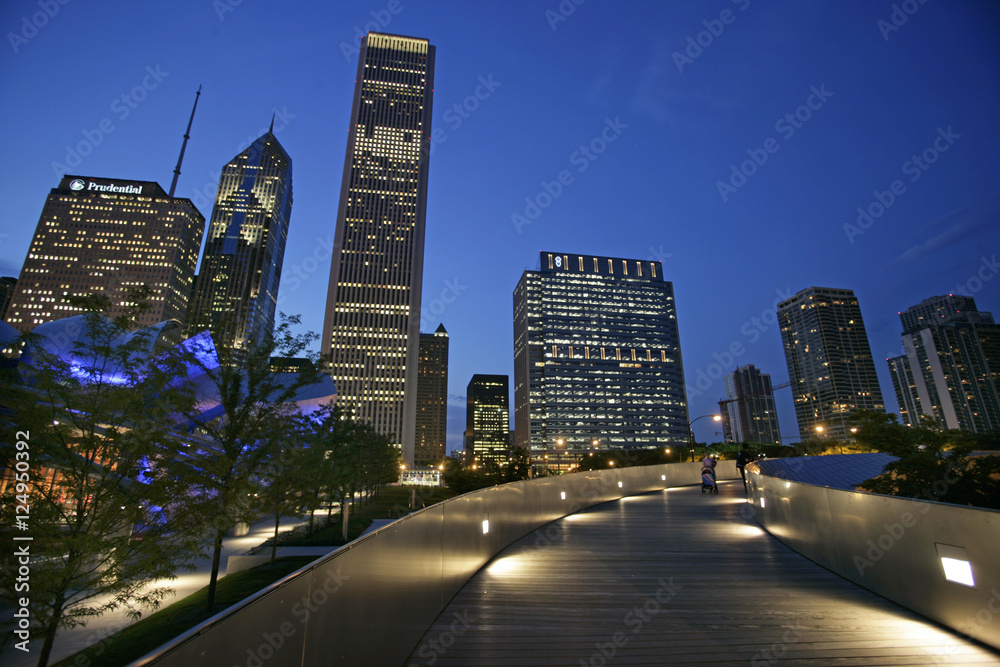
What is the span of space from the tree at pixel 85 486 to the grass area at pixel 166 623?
1429 mm

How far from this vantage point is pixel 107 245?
159250 mm

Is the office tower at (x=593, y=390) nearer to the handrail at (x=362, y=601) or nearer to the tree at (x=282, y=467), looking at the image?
the tree at (x=282, y=467)

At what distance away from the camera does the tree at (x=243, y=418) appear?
995 cm

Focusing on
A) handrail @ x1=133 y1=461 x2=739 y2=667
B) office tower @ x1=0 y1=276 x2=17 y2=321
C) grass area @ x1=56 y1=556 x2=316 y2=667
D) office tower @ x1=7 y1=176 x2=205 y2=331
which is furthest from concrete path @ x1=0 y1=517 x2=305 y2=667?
office tower @ x1=0 y1=276 x2=17 y2=321

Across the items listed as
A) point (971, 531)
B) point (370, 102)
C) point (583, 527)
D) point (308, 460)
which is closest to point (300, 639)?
point (971, 531)

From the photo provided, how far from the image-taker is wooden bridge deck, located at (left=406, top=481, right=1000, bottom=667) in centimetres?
443

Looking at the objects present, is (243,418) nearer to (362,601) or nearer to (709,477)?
(362,601)

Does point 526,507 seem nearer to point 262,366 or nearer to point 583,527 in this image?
point 583,527

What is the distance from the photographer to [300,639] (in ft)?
8.71

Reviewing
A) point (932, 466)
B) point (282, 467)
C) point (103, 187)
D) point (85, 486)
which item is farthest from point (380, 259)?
point (932, 466)

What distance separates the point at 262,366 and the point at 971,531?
1388 centimetres

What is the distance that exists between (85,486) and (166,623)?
6018mm

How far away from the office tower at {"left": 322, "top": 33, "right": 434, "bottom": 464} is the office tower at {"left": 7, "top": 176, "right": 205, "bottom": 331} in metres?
76.0

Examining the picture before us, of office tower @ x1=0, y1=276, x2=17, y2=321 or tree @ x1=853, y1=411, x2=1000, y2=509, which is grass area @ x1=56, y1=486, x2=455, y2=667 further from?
office tower @ x1=0, y1=276, x2=17, y2=321
